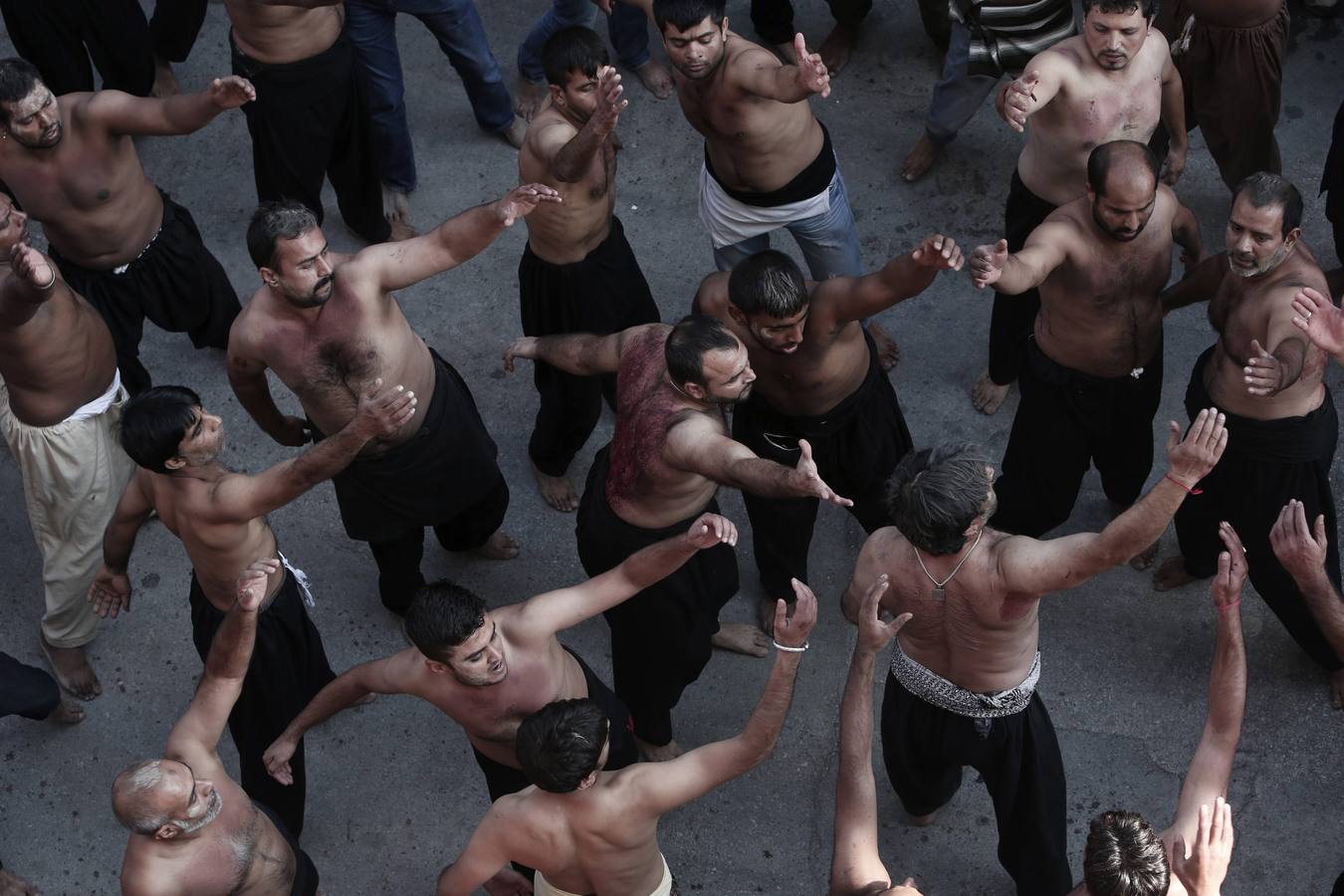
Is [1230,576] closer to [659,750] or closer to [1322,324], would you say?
[1322,324]

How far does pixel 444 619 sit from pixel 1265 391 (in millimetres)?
2325

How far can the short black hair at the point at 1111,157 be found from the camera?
4.81 metres

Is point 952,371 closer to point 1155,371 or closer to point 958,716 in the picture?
point 1155,371

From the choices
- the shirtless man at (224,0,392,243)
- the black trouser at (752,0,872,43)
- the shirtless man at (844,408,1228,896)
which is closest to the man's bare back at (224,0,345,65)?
the shirtless man at (224,0,392,243)

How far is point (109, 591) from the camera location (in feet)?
16.5

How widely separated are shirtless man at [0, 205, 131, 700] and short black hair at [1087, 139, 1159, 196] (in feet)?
10.7

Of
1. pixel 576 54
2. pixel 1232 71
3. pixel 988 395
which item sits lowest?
pixel 988 395

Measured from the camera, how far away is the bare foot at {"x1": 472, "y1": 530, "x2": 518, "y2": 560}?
5.91 m

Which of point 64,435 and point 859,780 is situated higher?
point 859,780

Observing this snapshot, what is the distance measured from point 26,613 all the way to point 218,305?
1.35 meters

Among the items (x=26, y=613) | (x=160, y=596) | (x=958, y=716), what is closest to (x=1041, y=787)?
(x=958, y=716)

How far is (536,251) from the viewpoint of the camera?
570cm

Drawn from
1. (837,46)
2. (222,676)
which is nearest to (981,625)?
(222,676)

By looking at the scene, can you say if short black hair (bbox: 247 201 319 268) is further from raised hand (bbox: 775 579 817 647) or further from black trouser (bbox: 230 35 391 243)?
raised hand (bbox: 775 579 817 647)
